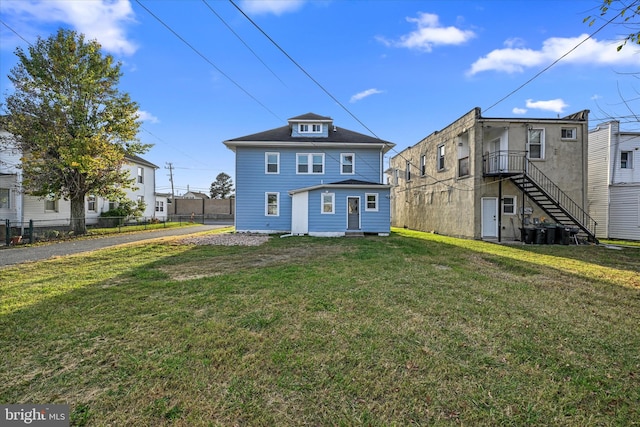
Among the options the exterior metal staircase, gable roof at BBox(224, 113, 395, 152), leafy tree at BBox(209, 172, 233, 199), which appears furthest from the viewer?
leafy tree at BBox(209, 172, 233, 199)

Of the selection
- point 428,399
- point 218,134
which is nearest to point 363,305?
point 428,399

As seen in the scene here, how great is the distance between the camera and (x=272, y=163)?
17.8m

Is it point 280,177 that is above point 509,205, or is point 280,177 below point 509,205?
above

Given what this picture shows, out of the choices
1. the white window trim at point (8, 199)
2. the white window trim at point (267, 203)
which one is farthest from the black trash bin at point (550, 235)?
the white window trim at point (8, 199)

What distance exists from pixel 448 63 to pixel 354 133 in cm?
749

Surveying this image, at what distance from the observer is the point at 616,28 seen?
5.25 metres

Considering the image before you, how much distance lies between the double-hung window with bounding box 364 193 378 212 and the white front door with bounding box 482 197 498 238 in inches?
213

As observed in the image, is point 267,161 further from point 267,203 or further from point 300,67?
point 300,67

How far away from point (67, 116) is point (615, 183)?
2946 cm

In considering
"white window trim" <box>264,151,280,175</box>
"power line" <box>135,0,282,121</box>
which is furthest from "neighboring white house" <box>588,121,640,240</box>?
"power line" <box>135,0,282,121</box>

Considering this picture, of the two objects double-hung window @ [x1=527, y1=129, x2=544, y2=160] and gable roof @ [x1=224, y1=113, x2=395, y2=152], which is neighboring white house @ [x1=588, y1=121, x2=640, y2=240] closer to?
double-hung window @ [x1=527, y1=129, x2=544, y2=160]

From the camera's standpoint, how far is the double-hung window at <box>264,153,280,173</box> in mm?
17734

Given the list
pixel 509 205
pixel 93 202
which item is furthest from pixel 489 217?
pixel 93 202

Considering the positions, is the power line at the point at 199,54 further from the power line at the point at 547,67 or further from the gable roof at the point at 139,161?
the gable roof at the point at 139,161
